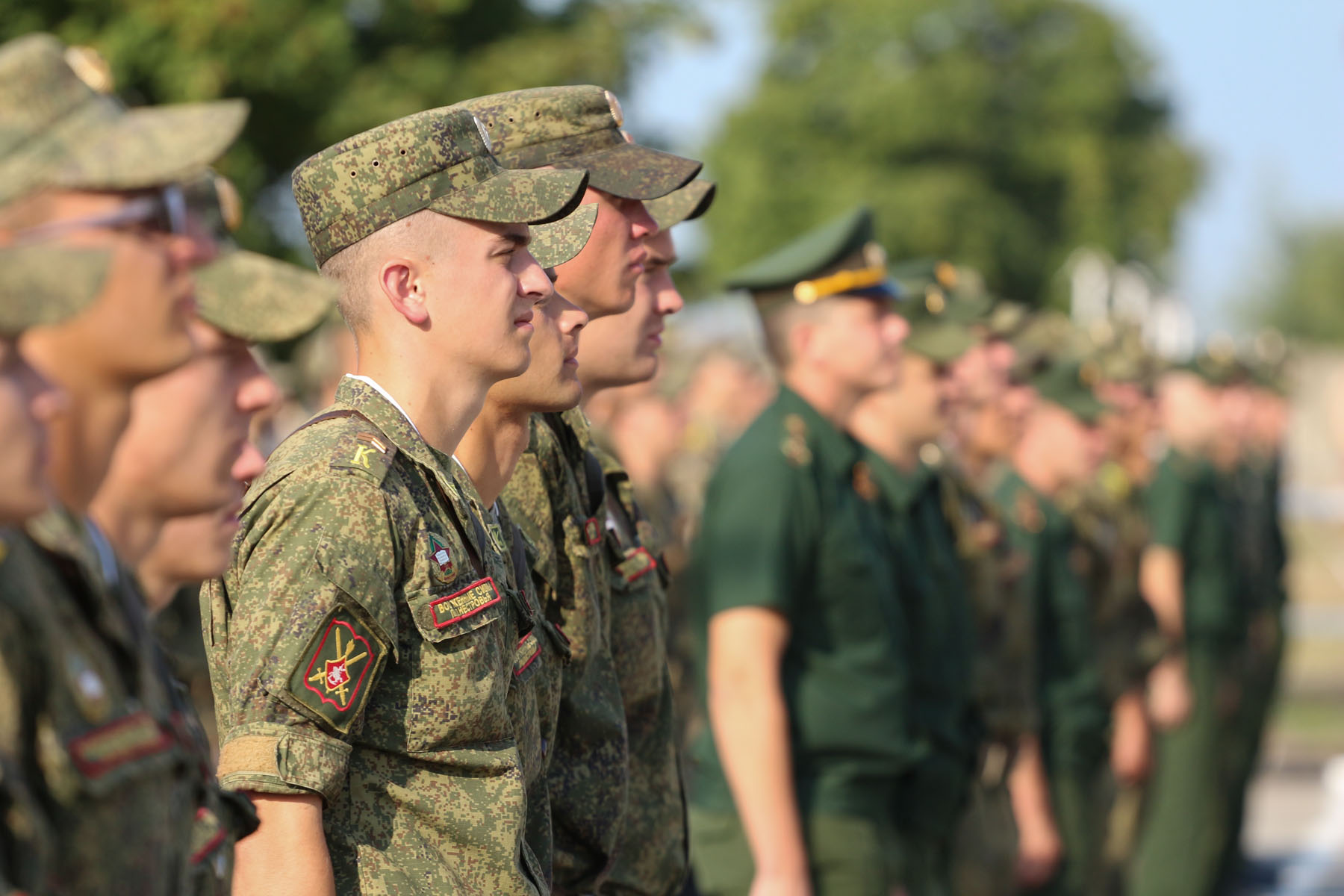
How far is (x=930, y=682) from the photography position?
5.51 m

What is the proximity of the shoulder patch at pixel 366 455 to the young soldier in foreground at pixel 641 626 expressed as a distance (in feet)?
3.14

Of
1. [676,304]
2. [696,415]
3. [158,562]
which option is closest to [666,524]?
[696,415]

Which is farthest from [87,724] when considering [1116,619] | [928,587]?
[1116,619]

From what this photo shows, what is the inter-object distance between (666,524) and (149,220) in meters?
8.17

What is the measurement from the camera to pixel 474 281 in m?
3.00

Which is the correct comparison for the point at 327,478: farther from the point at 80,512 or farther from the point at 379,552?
the point at 80,512

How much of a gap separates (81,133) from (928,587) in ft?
12.8

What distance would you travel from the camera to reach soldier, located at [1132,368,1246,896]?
975 cm

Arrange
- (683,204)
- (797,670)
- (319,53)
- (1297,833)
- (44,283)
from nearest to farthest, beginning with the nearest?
(44,283) < (683,204) < (797,670) < (319,53) < (1297,833)

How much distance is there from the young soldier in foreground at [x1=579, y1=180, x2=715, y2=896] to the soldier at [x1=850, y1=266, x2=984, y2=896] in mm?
1547

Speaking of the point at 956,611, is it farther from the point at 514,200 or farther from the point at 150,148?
the point at 150,148

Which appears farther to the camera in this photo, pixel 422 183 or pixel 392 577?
pixel 422 183

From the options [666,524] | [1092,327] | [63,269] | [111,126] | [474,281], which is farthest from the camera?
[1092,327]

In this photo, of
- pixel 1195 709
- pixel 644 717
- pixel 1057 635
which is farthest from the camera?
pixel 1195 709
